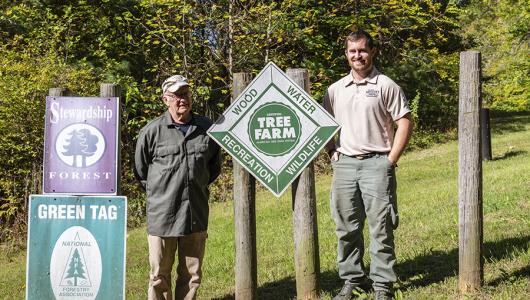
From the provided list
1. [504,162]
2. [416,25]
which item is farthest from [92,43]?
[504,162]

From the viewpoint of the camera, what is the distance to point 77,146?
478 cm

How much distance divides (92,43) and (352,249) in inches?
555

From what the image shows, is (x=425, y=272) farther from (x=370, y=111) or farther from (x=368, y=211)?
(x=370, y=111)

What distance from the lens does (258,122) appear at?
4.66 meters

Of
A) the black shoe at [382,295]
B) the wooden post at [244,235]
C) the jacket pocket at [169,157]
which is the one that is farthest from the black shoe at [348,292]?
the jacket pocket at [169,157]

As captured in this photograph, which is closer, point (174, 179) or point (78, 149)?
point (174, 179)

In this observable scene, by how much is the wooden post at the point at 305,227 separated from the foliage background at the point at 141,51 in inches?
342

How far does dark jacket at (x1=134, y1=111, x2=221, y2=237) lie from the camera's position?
4.64 m

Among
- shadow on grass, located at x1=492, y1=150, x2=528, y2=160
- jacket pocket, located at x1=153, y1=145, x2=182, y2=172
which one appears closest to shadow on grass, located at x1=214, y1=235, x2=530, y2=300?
jacket pocket, located at x1=153, y1=145, x2=182, y2=172

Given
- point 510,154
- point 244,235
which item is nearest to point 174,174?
point 244,235

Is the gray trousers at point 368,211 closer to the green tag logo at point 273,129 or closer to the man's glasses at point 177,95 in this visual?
the green tag logo at point 273,129

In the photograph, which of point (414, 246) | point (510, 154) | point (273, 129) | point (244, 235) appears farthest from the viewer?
point (510, 154)

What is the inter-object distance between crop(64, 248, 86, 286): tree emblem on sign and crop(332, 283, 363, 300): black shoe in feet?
6.42

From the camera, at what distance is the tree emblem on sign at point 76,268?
4703 millimetres
